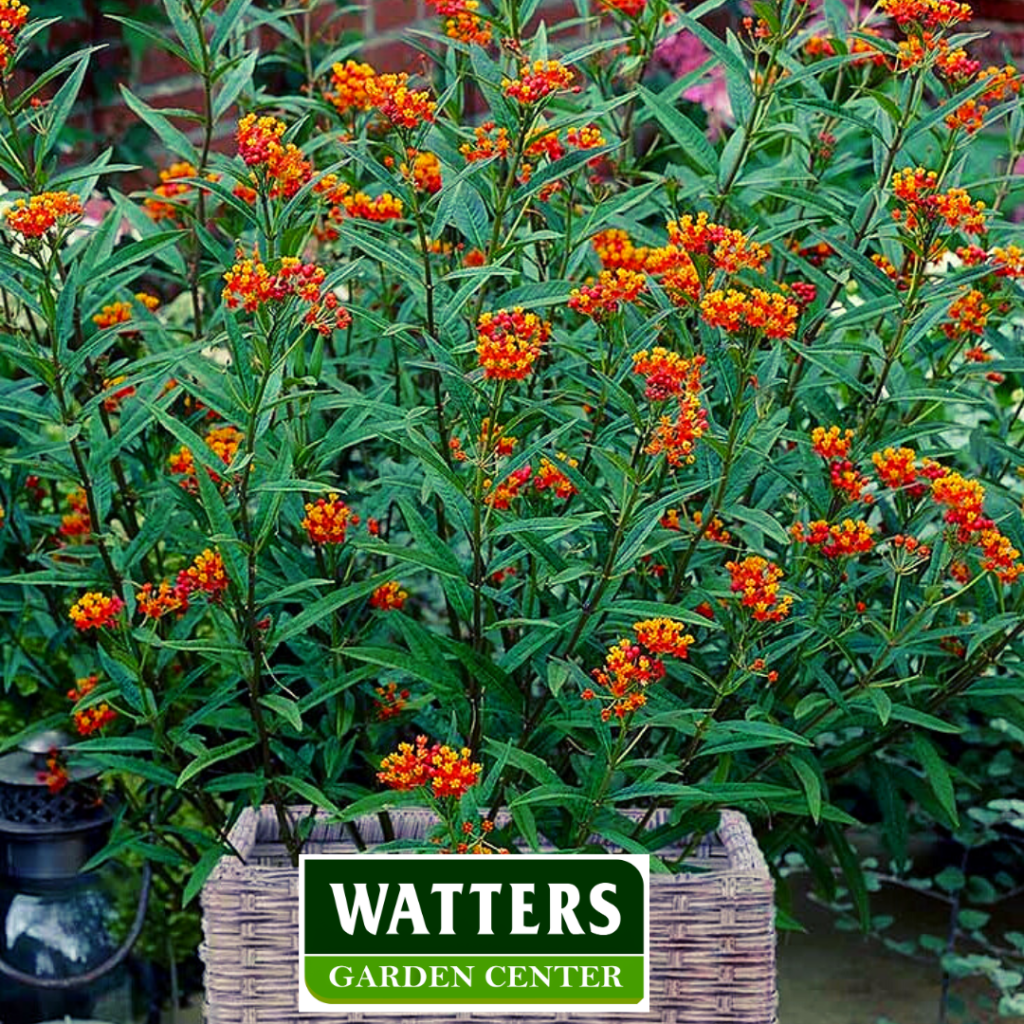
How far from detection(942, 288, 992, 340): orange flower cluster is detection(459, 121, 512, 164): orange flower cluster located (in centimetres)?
47

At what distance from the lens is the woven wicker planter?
1.67m

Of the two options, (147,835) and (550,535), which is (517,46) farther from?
(147,835)

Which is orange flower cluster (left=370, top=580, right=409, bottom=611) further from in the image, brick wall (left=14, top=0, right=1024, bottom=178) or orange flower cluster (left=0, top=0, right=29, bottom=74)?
brick wall (left=14, top=0, right=1024, bottom=178)

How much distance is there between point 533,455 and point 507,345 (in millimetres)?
202

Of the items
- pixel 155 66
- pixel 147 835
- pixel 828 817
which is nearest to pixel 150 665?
pixel 147 835

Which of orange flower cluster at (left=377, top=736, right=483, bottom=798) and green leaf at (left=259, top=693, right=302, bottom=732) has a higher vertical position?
orange flower cluster at (left=377, top=736, right=483, bottom=798)

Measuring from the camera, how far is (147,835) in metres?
1.86

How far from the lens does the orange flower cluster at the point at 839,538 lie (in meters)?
1.54

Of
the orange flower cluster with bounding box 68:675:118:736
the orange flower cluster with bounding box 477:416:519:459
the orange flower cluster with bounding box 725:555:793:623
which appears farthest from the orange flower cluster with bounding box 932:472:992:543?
the orange flower cluster with bounding box 68:675:118:736

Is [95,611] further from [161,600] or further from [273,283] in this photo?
[273,283]

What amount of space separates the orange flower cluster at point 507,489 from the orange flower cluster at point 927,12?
0.51m

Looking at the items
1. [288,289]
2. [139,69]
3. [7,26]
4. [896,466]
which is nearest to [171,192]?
[7,26]

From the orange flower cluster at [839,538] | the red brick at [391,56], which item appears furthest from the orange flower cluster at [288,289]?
the red brick at [391,56]

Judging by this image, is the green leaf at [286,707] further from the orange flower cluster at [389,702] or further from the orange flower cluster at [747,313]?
the orange flower cluster at [747,313]
